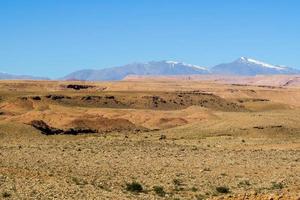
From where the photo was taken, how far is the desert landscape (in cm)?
2564

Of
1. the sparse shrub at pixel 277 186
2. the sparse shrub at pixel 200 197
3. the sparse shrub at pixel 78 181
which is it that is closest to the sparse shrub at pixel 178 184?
the sparse shrub at pixel 200 197

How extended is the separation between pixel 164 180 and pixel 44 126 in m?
32.6

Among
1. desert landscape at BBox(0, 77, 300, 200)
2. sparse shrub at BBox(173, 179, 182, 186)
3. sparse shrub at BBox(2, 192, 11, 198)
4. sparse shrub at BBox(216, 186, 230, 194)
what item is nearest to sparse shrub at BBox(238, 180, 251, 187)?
desert landscape at BBox(0, 77, 300, 200)

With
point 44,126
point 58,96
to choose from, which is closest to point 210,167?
point 44,126

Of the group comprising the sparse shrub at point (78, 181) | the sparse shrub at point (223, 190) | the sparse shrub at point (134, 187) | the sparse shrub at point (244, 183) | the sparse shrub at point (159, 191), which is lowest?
the sparse shrub at point (244, 183)

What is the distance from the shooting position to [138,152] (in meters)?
41.3

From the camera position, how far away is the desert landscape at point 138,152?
25.6 meters

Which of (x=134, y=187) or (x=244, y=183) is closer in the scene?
(x=134, y=187)

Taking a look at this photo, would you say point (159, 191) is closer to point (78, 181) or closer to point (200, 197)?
point (200, 197)

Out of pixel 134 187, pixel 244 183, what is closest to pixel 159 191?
pixel 134 187

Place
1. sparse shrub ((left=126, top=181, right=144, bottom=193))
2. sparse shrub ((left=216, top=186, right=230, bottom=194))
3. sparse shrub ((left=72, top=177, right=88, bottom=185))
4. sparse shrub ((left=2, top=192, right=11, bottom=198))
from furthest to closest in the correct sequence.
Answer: sparse shrub ((left=216, top=186, right=230, bottom=194)) → sparse shrub ((left=72, top=177, right=88, bottom=185)) → sparse shrub ((left=126, top=181, right=144, bottom=193)) → sparse shrub ((left=2, top=192, right=11, bottom=198))

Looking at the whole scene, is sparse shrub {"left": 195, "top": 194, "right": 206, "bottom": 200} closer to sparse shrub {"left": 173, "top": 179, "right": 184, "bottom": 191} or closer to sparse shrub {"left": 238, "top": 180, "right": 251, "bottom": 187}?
sparse shrub {"left": 173, "top": 179, "right": 184, "bottom": 191}

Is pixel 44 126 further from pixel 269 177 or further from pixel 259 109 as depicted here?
pixel 259 109

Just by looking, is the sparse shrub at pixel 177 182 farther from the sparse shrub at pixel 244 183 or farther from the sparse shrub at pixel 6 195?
the sparse shrub at pixel 6 195
